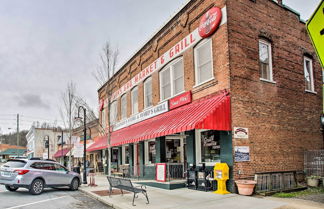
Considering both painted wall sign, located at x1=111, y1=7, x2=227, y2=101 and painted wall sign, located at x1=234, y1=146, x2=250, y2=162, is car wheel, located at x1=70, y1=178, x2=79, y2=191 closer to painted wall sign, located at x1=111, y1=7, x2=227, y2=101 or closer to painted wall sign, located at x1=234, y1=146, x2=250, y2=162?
painted wall sign, located at x1=111, y1=7, x2=227, y2=101

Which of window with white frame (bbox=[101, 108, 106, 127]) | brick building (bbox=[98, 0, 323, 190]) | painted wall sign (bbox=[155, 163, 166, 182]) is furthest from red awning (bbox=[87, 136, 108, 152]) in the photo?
painted wall sign (bbox=[155, 163, 166, 182])

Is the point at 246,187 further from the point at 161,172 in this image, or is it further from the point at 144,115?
the point at 144,115

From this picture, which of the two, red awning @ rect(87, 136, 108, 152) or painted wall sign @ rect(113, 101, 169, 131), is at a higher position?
painted wall sign @ rect(113, 101, 169, 131)

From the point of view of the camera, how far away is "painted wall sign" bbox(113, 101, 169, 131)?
1711 cm

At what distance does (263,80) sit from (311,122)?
4311 millimetres

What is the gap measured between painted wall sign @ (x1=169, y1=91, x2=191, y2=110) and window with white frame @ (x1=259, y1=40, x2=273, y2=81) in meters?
3.54

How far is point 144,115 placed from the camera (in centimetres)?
1944

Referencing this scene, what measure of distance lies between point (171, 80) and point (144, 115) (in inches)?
144

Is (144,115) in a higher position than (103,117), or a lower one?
lower

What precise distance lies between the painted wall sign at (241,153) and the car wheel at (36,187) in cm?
858

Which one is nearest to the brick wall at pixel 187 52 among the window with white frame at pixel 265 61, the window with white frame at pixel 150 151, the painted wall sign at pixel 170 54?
the painted wall sign at pixel 170 54

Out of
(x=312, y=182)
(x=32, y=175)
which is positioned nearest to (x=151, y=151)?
(x=32, y=175)

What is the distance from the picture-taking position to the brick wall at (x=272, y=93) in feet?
41.1

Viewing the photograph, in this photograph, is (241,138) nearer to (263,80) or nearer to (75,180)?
(263,80)
